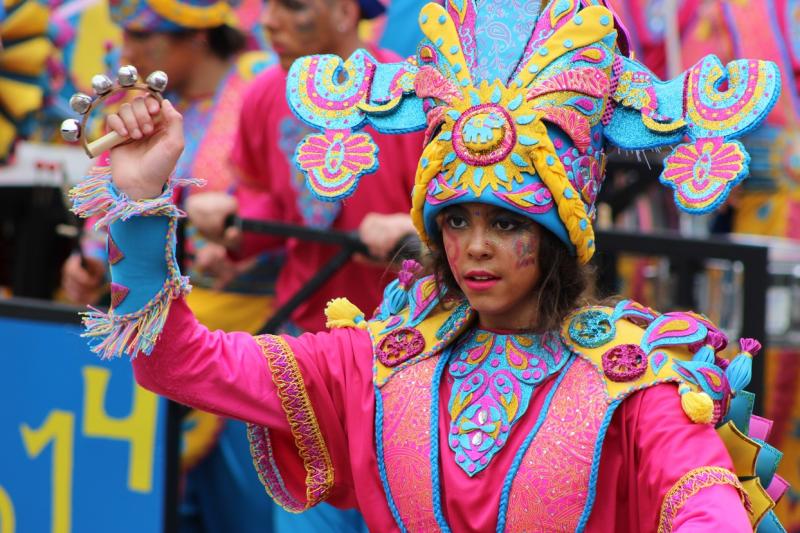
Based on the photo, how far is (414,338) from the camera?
8.86 ft

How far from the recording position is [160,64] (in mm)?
5238

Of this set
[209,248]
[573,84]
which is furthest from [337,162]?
[209,248]

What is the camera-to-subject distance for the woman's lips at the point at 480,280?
253 centimetres

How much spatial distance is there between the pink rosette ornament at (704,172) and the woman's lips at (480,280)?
32cm

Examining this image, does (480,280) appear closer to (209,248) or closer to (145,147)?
(145,147)

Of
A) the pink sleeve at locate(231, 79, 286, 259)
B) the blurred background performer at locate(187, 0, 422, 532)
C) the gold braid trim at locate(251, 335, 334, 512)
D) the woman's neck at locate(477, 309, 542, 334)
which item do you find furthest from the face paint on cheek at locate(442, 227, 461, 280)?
the pink sleeve at locate(231, 79, 286, 259)

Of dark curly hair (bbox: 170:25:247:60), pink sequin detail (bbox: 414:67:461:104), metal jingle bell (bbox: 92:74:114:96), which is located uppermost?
metal jingle bell (bbox: 92:74:114:96)

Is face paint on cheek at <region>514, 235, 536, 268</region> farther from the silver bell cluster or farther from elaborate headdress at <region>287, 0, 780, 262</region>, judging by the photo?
the silver bell cluster

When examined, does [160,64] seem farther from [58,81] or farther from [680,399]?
[680,399]

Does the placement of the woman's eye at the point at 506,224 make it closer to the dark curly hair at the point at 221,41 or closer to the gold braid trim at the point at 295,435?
the gold braid trim at the point at 295,435

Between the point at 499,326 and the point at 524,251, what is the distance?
18cm

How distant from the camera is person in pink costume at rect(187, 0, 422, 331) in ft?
13.9

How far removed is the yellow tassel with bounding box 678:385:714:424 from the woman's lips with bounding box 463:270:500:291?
37 centimetres

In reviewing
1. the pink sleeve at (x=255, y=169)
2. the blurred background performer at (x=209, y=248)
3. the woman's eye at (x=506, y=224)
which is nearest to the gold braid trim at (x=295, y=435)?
the woman's eye at (x=506, y=224)
